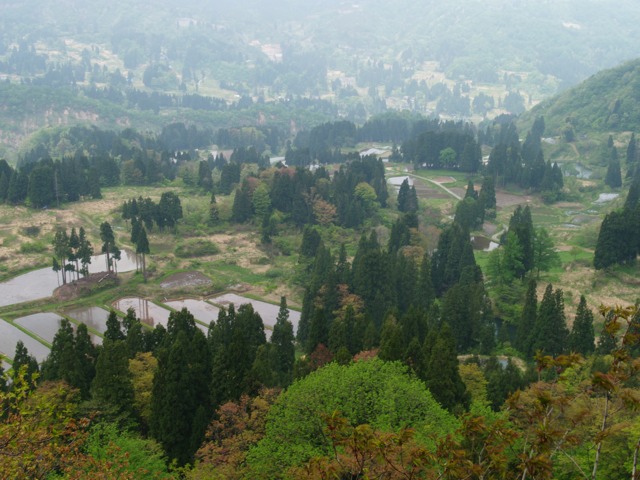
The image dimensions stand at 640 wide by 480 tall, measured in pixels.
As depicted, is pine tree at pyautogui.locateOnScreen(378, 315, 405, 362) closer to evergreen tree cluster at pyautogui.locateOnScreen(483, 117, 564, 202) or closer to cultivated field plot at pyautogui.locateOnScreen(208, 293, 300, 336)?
cultivated field plot at pyautogui.locateOnScreen(208, 293, 300, 336)

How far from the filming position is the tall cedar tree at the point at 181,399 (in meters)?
35.0

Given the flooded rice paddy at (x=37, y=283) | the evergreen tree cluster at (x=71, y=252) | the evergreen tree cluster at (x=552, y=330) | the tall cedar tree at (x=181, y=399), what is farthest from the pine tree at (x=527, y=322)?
the flooded rice paddy at (x=37, y=283)

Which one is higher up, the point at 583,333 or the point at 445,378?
the point at 445,378

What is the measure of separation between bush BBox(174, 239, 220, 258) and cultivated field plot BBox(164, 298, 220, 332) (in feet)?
41.9

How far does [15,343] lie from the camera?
55.7 metres

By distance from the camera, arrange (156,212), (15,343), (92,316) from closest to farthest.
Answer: (15,343)
(92,316)
(156,212)

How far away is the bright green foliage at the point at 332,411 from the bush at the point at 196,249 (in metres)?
52.2

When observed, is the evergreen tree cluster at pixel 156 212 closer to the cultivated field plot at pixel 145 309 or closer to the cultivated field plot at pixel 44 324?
the cultivated field plot at pixel 145 309

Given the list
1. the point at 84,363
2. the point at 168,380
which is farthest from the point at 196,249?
the point at 168,380

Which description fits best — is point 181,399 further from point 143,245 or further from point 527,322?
point 143,245

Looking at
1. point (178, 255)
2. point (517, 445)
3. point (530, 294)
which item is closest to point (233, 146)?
point (178, 255)

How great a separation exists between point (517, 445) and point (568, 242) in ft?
199

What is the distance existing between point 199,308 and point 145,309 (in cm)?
505

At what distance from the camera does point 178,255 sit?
79375 mm
